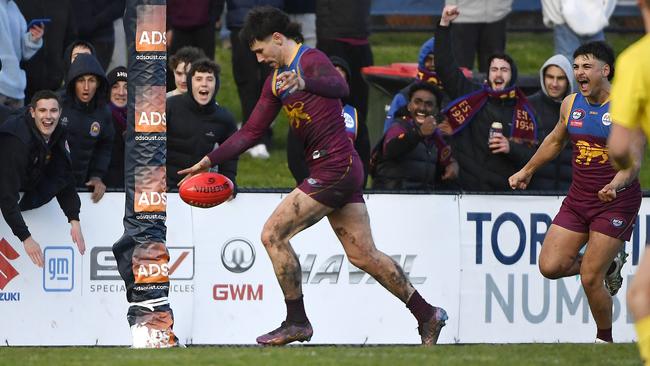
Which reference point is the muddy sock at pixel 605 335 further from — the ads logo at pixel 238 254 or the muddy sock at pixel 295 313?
the ads logo at pixel 238 254

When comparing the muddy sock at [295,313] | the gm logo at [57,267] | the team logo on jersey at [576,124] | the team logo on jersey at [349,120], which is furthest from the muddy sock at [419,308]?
the gm logo at [57,267]

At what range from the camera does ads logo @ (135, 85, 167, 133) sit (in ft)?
37.0

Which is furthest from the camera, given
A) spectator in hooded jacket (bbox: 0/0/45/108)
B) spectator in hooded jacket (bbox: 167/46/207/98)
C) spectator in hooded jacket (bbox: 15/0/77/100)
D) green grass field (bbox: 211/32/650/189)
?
green grass field (bbox: 211/32/650/189)

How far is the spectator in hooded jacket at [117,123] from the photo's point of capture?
48.5ft

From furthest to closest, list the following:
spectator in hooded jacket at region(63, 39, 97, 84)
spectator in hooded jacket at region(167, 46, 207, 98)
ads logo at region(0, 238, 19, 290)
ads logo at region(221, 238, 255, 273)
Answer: spectator in hooded jacket at region(63, 39, 97, 84)
spectator in hooded jacket at region(167, 46, 207, 98)
ads logo at region(221, 238, 255, 273)
ads logo at region(0, 238, 19, 290)

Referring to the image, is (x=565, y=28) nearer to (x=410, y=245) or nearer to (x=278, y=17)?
(x=410, y=245)

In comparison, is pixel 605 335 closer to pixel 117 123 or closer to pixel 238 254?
pixel 238 254

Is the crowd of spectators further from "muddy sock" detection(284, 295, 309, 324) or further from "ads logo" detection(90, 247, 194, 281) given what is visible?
"muddy sock" detection(284, 295, 309, 324)

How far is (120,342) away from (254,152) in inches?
178

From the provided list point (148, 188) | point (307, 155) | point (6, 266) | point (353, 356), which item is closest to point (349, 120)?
point (307, 155)

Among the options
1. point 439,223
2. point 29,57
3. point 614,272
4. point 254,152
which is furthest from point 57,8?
point 614,272

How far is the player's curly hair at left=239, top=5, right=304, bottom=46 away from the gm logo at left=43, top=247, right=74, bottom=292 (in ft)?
9.78

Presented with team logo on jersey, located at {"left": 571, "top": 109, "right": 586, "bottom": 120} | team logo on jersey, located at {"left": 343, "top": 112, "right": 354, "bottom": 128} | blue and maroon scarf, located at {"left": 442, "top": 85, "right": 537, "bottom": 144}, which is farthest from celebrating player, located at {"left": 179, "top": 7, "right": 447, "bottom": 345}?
blue and maroon scarf, located at {"left": 442, "top": 85, "right": 537, "bottom": 144}

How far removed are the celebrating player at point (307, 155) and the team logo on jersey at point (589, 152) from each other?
5.68ft
